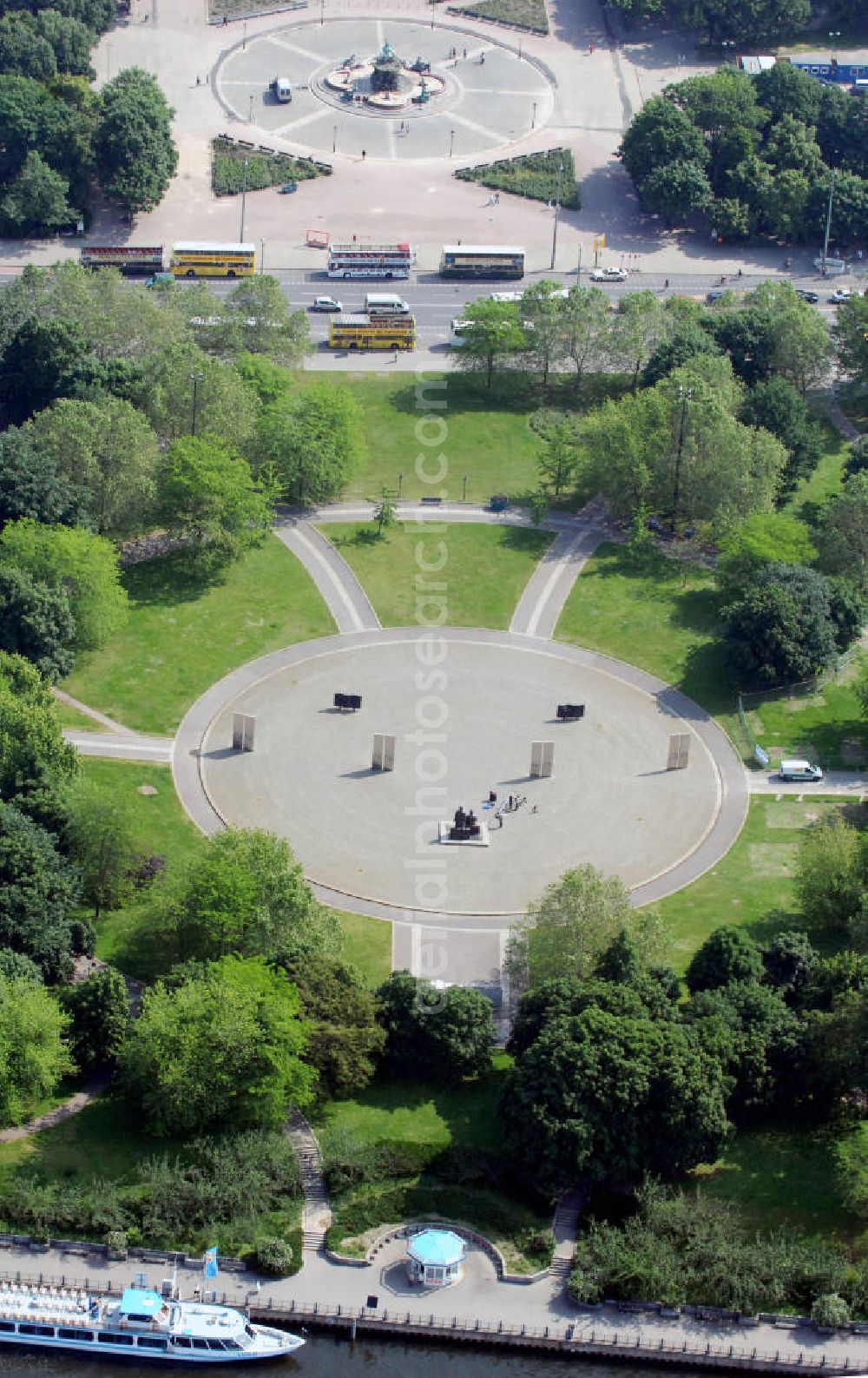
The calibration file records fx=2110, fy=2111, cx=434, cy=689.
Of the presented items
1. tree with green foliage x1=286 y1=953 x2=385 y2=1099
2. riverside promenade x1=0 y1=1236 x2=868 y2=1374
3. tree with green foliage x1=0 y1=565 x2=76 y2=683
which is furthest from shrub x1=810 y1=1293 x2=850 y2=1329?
tree with green foliage x1=0 y1=565 x2=76 y2=683

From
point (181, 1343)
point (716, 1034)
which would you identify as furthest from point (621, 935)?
point (181, 1343)

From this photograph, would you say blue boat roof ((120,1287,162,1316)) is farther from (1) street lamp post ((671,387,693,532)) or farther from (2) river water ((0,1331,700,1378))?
(1) street lamp post ((671,387,693,532))

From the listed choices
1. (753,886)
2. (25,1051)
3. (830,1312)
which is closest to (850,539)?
(753,886)

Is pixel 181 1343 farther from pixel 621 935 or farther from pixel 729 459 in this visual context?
pixel 729 459

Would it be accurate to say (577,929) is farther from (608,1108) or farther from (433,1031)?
(608,1108)

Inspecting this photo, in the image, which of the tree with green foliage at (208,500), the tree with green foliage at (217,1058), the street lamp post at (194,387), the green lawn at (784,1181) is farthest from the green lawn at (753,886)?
the street lamp post at (194,387)

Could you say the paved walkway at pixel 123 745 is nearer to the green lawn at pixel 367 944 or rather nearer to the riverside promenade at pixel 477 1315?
the green lawn at pixel 367 944

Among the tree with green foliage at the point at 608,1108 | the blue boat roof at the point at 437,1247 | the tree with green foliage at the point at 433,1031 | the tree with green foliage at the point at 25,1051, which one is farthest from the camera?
the tree with green foliage at the point at 433,1031
